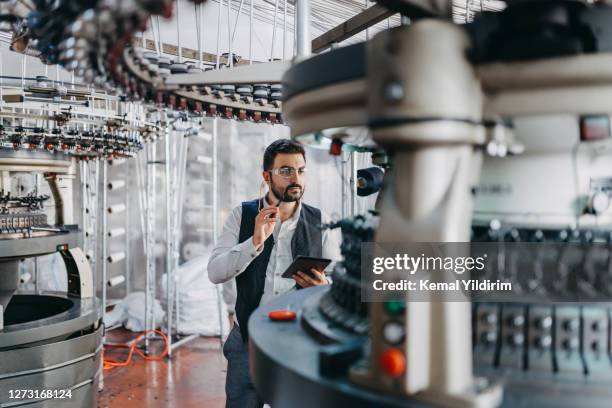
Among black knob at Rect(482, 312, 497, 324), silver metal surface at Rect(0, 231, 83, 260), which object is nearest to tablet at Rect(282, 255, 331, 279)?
black knob at Rect(482, 312, 497, 324)

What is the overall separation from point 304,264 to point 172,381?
321 cm

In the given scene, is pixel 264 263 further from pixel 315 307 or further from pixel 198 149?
pixel 198 149

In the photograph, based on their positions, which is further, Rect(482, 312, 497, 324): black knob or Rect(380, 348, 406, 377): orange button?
Rect(482, 312, 497, 324): black knob

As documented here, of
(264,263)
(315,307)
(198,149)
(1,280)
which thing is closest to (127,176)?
(198,149)

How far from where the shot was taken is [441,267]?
2.58 ft

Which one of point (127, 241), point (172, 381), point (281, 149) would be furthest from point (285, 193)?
point (127, 241)

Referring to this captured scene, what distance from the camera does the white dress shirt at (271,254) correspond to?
2461 millimetres

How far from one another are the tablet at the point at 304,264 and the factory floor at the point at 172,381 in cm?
257

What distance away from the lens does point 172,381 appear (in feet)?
15.2

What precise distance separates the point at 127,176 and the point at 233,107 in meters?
5.83

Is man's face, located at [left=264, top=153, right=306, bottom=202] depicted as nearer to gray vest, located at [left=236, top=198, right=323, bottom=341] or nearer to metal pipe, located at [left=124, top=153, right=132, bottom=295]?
gray vest, located at [left=236, top=198, right=323, bottom=341]

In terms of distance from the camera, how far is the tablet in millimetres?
1914

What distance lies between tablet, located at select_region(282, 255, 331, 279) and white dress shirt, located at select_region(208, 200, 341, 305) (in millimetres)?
465

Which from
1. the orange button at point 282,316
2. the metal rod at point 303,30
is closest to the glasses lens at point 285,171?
the metal rod at point 303,30
